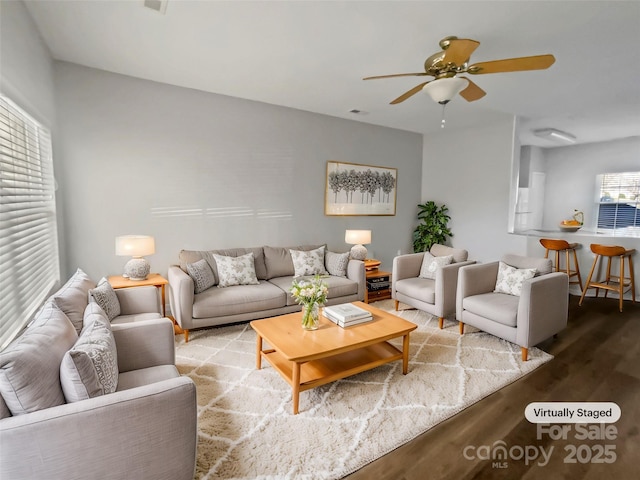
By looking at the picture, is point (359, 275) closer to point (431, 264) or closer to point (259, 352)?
point (431, 264)

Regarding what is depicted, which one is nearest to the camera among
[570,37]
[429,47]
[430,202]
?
[570,37]

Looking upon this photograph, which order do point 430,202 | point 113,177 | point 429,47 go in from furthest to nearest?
1. point 430,202
2. point 113,177
3. point 429,47

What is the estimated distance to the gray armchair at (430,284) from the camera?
3.65m

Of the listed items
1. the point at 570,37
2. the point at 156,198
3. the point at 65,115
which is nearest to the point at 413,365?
the point at 570,37

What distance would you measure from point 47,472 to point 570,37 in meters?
4.04

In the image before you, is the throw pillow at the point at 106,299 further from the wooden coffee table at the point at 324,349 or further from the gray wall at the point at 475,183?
the gray wall at the point at 475,183

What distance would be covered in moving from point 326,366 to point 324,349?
29 centimetres

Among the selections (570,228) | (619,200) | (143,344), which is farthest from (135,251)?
(619,200)

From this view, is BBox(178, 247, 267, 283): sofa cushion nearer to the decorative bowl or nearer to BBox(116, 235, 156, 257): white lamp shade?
BBox(116, 235, 156, 257): white lamp shade

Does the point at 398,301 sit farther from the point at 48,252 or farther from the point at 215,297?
the point at 48,252

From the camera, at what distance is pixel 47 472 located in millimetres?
1284

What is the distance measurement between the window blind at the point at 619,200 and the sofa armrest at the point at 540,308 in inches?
220

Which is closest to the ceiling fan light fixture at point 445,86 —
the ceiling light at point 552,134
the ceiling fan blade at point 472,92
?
the ceiling fan blade at point 472,92

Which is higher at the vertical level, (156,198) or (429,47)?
(429,47)
